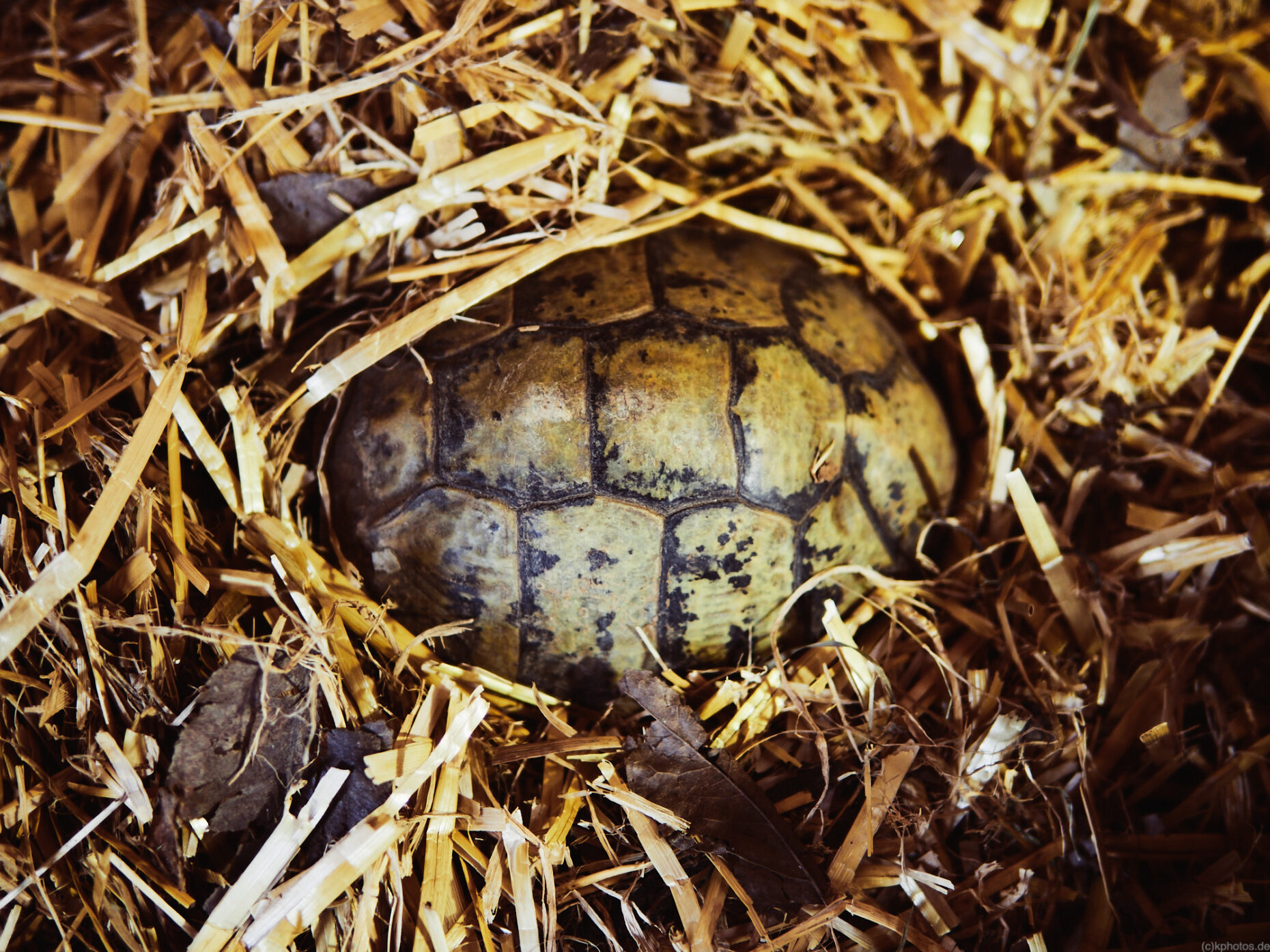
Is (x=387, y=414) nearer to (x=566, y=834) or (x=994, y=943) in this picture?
(x=566, y=834)

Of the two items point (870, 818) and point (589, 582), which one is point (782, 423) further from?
point (870, 818)

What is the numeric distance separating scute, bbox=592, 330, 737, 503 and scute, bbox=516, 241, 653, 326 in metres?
0.09

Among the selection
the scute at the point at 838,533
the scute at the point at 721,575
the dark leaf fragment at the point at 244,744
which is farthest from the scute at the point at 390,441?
the scute at the point at 838,533

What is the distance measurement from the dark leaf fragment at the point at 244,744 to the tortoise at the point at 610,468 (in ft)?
0.93

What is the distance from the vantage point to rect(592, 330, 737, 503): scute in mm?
1514

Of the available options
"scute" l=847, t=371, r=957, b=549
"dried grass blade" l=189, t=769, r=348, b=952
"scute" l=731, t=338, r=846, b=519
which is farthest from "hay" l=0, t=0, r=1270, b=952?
"scute" l=731, t=338, r=846, b=519

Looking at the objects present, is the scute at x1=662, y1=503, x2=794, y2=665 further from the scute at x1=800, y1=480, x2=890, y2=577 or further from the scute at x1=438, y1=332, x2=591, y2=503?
the scute at x1=438, y1=332, x2=591, y2=503

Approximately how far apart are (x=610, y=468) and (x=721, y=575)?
0.32m

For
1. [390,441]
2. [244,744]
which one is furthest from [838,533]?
[244,744]

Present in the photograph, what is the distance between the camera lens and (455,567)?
1559 mm

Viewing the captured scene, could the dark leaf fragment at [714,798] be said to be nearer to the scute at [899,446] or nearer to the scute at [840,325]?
the scute at [899,446]

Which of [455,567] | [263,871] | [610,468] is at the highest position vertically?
[610,468]

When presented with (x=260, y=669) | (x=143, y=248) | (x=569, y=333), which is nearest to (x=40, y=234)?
(x=143, y=248)

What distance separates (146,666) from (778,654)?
1262mm
